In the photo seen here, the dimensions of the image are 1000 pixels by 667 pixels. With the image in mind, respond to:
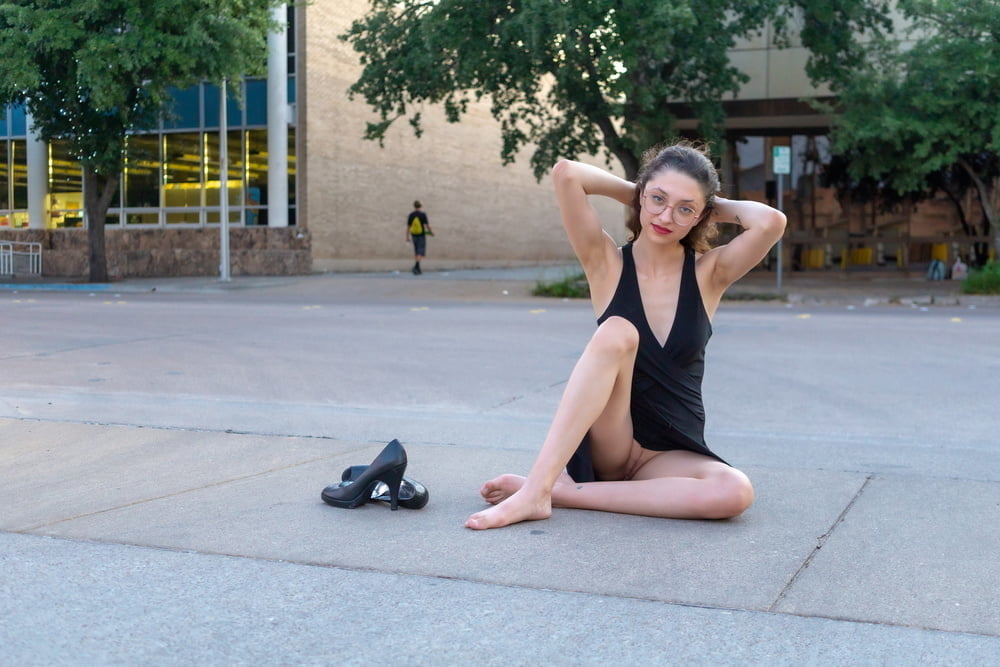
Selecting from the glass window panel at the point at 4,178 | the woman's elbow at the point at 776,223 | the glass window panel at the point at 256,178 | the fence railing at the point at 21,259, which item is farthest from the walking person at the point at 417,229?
the woman's elbow at the point at 776,223

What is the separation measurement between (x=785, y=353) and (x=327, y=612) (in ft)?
26.6

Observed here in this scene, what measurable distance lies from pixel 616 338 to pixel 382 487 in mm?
1125

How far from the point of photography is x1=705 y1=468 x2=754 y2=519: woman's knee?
411cm

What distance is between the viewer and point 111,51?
69.3 feet

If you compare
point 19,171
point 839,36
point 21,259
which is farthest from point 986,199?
point 19,171

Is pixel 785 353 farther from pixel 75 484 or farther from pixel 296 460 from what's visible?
pixel 75 484

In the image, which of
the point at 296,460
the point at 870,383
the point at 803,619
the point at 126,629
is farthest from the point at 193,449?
the point at 870,383

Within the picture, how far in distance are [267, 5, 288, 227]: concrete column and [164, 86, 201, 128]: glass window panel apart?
2.26 m

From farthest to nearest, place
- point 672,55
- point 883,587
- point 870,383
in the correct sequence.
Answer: point 672,55
point 870,383
point 883,587

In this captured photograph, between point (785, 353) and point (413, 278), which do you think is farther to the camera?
point (413, 278)

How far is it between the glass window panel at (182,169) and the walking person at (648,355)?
2532cm

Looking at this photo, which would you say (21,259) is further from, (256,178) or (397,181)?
(397,181)

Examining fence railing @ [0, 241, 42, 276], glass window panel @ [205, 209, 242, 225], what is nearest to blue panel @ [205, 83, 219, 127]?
glass window panel @ [205, 209, 242, 225]

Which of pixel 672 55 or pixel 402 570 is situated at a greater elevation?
pixel 672 55
